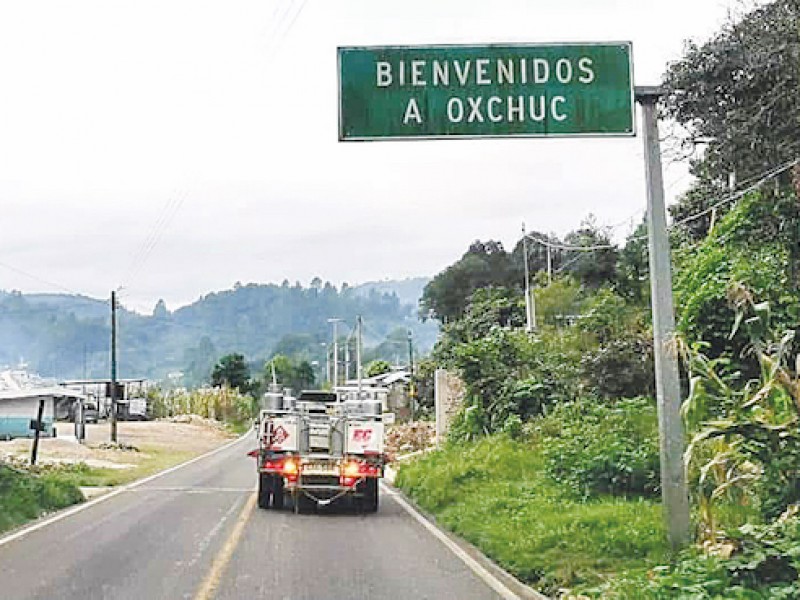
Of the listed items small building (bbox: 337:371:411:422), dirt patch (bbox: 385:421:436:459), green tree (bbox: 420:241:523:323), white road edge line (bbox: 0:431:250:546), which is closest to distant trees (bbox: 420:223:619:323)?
green tree (bbox: 420:241:523:323)

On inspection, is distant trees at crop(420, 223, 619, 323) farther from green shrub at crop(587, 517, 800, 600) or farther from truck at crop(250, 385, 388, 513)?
green shrub at crop(587, 517, 800, 600)

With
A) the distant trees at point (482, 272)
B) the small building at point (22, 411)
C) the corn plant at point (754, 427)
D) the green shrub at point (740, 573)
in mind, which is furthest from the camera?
the distant trees at point (482, 272)

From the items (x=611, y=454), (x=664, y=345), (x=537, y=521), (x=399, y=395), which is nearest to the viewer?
(x=664, y=345)

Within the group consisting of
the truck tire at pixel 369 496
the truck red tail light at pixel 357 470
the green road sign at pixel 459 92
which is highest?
the green road sign at pixel 459 92

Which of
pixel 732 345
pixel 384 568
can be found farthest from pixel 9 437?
pixel 384 568

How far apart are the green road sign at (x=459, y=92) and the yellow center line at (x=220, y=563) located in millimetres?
4798

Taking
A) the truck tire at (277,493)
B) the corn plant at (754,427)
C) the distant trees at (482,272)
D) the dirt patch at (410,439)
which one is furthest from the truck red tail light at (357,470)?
the distant trees at (482,272)

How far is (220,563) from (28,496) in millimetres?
8951

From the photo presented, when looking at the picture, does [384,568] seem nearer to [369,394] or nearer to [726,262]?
[369,394]

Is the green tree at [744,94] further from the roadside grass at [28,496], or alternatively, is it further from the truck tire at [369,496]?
the roadside grass at [28,496]

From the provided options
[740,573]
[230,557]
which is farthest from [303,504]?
[740,573]

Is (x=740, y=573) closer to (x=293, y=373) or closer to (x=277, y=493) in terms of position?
(x=277, y=493)

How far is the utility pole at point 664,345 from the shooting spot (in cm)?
1301

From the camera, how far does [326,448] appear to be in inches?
854
